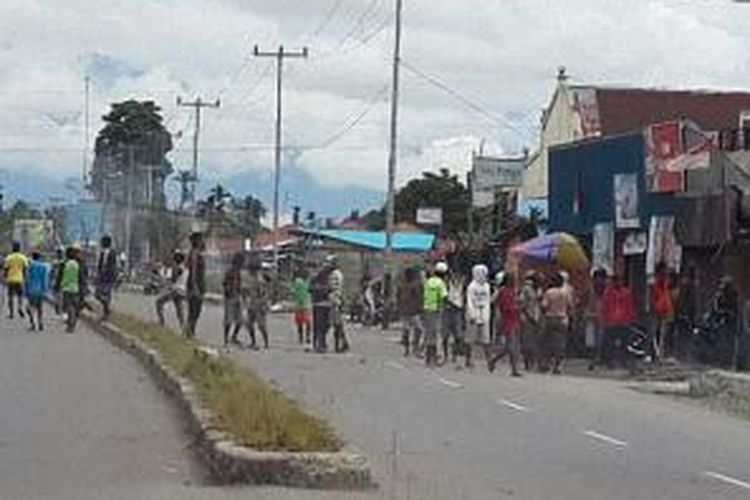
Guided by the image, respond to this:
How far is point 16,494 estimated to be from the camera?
12227 millimetres

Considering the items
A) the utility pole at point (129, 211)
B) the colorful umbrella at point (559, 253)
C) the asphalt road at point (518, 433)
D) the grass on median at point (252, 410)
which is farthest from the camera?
the utility pole at point (129, 211)

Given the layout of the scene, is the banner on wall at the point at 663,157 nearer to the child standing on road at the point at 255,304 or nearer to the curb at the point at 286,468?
the child standing on road at the point at 255,304

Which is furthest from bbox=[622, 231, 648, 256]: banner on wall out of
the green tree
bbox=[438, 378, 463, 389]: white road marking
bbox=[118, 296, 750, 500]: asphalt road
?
the green tree

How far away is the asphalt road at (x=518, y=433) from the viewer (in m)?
13.9

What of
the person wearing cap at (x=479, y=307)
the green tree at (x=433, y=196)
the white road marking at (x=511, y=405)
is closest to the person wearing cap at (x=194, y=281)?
the person wearing cap at (x=479, y=307)

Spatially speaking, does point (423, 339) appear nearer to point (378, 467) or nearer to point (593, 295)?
point (593, 295)

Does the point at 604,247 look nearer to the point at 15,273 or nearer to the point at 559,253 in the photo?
the point at 559,253

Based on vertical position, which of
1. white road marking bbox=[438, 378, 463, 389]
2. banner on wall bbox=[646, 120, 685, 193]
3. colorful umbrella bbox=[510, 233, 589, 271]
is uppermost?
banner on wall bbox=[646, 120, 685, 193]

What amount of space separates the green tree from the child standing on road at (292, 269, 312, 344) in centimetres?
6275

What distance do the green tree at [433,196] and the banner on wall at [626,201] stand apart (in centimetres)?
6332

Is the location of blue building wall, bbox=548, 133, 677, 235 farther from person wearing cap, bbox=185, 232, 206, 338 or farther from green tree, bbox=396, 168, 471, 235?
green tree, bbox=396, 168, 471, 235

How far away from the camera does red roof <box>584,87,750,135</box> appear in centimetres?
5388

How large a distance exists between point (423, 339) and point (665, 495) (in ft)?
59.5

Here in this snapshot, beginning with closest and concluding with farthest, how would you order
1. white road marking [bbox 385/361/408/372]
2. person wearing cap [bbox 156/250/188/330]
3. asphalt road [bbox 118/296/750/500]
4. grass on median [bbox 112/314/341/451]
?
grass on median [bbox 112/314/341/451]
asphalt road [bbox 118/296/750/500]
white road marking [bbox 385/361/408/372]
person wearing cap [bbox 156/250/188/330]
